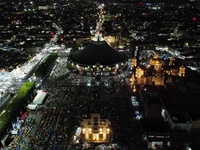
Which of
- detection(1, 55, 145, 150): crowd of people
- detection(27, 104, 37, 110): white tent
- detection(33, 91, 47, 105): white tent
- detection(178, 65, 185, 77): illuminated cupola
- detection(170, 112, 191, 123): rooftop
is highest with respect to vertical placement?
detection(178, 65, 185, 77): illuminated cupola

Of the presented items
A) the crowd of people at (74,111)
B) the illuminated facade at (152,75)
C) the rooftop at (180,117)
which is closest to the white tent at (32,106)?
the crowd of people at (74,111)

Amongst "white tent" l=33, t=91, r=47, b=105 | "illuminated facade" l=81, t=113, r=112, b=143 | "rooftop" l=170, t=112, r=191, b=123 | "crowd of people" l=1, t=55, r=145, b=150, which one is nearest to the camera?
"illuminated facade" l=81, t=113, r=112, b=143

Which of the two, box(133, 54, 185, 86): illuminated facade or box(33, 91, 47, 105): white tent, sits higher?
box(133, 54, 185, 86): illuminated facade

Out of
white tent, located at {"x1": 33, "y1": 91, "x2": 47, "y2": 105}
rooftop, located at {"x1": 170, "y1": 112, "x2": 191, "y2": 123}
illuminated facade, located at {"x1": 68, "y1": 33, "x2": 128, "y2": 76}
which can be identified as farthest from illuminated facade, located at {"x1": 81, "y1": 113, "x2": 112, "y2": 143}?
illuminated facade, located at {"x1": 68, "y1": 33, "x2": 128, "y2": 76}

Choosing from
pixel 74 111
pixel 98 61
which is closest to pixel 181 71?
pixel 98 61

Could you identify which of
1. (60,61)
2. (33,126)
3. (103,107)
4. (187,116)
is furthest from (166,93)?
(60,61)

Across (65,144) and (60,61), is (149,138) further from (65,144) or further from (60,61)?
(60,61)

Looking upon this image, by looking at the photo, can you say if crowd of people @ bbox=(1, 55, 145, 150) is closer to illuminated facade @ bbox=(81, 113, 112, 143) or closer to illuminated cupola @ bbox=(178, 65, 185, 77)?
illuminated facade @ bbox=(81, 113, 112, 143)

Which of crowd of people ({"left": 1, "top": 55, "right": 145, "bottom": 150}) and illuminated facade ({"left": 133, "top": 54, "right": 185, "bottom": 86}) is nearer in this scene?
crowd of people ({"left": 1, "top": 55, "right": 145, "bottom": 150})
